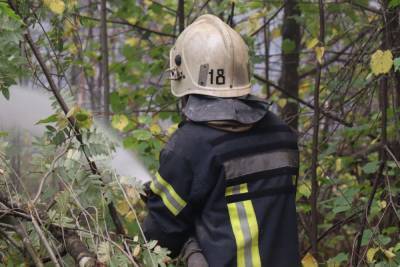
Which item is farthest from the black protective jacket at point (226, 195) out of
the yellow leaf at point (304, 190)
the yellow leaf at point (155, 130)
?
the yellow leaf at point (155, 130)

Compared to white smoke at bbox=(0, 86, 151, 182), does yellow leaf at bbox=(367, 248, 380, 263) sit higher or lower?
lower

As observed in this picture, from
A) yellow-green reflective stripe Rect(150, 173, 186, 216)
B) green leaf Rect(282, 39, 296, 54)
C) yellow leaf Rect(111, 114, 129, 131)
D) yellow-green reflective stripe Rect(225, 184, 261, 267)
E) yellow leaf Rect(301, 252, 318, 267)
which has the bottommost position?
yellow leaf Rect(301, 252, 318, 267)

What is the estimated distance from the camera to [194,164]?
2523 mm

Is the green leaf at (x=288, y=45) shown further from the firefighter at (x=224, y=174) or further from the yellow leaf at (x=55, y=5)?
the yellow leaf at (x=55, y=5)

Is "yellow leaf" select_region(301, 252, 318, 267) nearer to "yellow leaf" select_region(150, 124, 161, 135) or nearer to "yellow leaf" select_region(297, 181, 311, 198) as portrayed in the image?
"yellow leaf" select_region(297, 181, 311, 198)

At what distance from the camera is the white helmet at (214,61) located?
2.72 meters

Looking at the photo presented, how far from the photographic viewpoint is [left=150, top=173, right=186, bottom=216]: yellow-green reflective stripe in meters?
2.56

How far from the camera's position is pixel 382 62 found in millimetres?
3127

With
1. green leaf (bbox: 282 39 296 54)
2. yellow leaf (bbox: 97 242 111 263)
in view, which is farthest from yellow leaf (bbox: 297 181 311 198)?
yellow leaf (bbox: 97 242 111 263)

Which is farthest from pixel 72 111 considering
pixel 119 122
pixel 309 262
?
pixel 309 262

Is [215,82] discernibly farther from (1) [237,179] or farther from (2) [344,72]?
(2) [344,72]

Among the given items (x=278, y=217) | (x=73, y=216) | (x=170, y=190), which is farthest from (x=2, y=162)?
(x=278, y=217)

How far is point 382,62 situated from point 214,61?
0.93 m

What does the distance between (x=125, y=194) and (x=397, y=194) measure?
78.9 inches
